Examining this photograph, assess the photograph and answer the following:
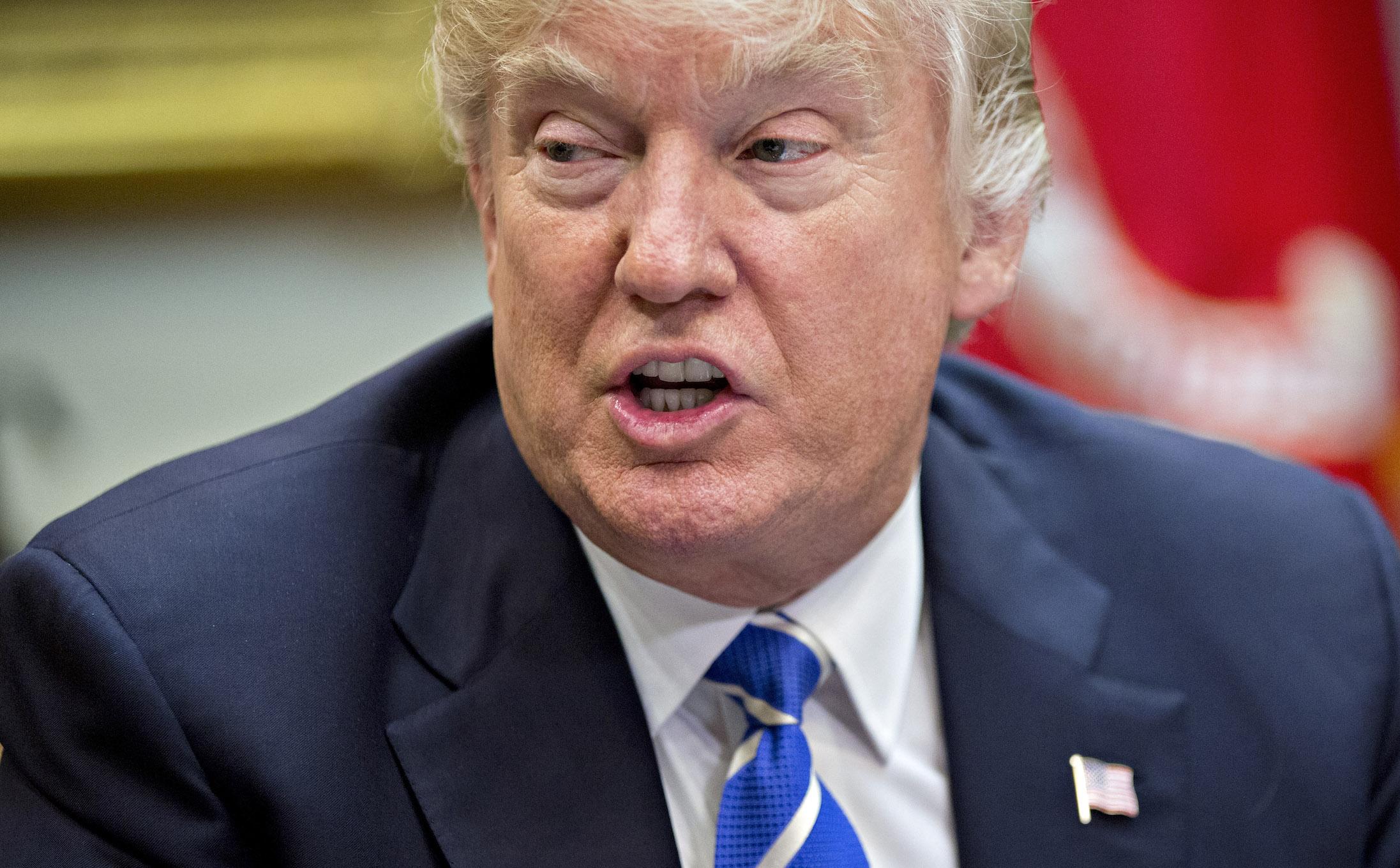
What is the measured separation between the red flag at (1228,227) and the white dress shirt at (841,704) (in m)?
1.40

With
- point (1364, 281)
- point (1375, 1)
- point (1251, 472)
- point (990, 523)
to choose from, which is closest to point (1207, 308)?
point (1364, 281)

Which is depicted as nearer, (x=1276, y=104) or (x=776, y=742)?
(x=776, y=742)

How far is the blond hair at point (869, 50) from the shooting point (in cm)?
117

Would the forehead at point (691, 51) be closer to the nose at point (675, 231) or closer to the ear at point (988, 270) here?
the nose at point (675, 231)

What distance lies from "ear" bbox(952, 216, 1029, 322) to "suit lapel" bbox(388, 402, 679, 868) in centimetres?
51

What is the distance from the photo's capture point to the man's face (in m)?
1.19

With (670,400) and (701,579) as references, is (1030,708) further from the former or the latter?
(670,400)

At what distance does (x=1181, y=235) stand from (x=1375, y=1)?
2.06 ft

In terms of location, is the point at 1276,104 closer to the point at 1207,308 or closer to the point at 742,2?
the point at 1207,308

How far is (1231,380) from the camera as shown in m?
2.75

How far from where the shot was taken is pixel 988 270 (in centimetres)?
152

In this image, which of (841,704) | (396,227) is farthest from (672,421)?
(396,227)

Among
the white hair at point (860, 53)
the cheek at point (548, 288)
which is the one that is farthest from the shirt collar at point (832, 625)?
the white hair at point (860, 53)

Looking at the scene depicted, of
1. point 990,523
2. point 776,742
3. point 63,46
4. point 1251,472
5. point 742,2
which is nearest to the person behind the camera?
point 742,2
